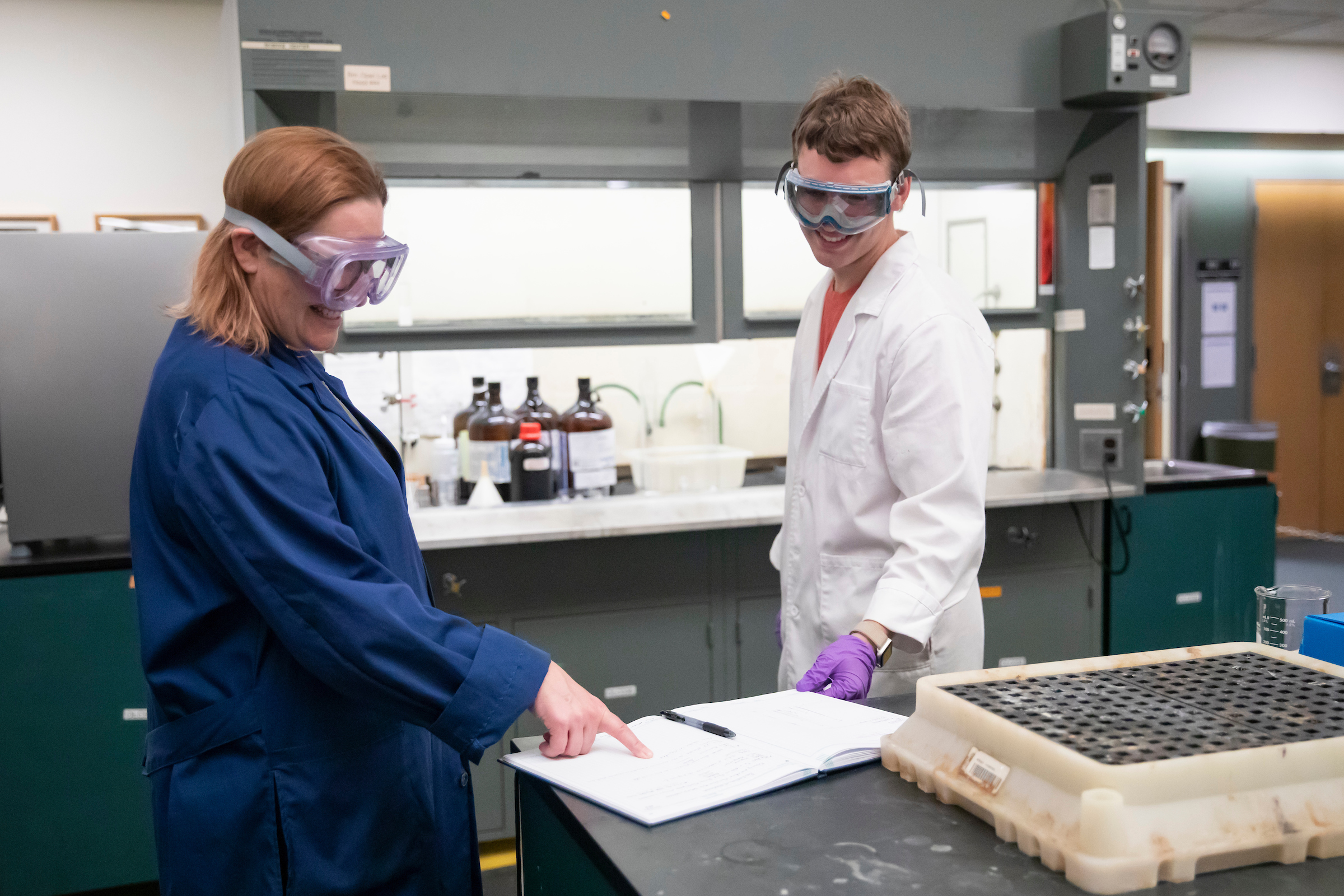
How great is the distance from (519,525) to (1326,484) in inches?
229

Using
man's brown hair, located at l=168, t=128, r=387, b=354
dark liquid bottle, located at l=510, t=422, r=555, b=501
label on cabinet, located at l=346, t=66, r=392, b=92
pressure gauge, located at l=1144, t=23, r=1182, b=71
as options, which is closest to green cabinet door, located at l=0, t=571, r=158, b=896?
dark liquid bottle, located at l=510, t=422, r=555, b=501

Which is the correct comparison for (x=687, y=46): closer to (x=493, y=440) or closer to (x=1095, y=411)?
(x=493, y=440)

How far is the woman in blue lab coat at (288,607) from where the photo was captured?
3.35 feet

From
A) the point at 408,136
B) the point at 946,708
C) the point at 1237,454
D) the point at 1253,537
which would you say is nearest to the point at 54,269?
the point at 408,136

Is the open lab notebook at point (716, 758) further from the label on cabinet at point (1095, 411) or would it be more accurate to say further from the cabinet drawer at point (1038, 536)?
the label on cabinet at point (1095, 411)

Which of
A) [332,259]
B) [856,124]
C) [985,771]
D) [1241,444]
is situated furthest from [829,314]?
[1241,444]

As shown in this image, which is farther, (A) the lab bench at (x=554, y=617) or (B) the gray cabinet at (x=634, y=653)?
(B) the gray cabinet at (x=634, y=653)

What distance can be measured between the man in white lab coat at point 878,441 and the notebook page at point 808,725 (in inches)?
5.0

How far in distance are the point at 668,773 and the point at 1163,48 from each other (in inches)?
115

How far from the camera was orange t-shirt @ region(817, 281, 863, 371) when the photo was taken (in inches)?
72.6

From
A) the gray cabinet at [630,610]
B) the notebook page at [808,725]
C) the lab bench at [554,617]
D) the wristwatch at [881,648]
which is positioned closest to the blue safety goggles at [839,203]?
the wristwatch at [881,648]

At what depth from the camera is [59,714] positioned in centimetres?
246

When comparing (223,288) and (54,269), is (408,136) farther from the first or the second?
(223,288)

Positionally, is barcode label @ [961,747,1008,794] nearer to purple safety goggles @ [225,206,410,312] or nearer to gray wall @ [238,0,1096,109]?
purple safety goggles @ [225,206,410,312]
